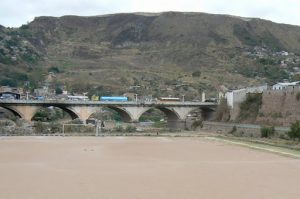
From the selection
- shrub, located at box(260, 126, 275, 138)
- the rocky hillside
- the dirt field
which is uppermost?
the rocky hillside

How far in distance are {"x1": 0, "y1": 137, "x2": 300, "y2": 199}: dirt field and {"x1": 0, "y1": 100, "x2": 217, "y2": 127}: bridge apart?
1273 inches

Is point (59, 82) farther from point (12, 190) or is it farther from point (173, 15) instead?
point (12, 190)

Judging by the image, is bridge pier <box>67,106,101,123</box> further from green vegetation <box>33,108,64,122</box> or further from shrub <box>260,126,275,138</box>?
shrub <box>260,126,275,138</box>

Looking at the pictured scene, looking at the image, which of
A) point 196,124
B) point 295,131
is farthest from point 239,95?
point 295,131

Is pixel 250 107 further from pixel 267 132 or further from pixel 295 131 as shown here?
pixel 295 131

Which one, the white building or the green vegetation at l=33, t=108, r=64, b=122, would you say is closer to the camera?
the white building

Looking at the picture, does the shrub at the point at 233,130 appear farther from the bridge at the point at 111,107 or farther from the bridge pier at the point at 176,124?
the bridge pier at the point at 176,124

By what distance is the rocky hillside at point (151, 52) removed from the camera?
365 feet

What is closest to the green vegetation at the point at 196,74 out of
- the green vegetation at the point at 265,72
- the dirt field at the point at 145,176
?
the green vegetation at the point at 265,72

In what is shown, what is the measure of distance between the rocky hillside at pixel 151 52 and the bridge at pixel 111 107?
26473mm

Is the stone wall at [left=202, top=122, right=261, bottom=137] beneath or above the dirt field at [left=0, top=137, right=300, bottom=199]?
above

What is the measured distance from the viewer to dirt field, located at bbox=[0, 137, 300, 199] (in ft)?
49.5

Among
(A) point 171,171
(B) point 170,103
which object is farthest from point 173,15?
(A) point 171,171

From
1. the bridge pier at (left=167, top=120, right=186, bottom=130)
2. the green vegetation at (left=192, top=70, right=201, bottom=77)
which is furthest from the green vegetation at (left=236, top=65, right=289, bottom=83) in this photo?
the bridge pier at (left=167, top=120, right=186, bottom=130)
